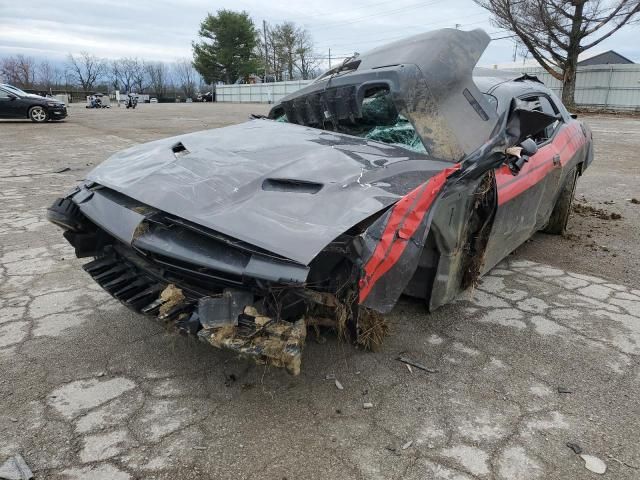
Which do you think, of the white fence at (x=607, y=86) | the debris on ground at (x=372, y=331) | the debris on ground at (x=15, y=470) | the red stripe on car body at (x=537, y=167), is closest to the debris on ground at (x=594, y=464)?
the debris on ground at (x=372, y=331)

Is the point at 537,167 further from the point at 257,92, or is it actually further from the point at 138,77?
the point at 138,77

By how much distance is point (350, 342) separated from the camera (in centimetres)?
274

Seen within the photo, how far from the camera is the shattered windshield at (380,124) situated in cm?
315

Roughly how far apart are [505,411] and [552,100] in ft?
11.3

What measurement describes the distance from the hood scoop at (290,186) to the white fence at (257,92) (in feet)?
123

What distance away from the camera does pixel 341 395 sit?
244 centimetres

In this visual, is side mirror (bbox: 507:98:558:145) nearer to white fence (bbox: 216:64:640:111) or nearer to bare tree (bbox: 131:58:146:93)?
white fence (bbox: 216:64:640:111)

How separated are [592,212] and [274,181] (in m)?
5.03

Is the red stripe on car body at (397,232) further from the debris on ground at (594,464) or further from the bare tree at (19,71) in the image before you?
the bare tree at (19,71)

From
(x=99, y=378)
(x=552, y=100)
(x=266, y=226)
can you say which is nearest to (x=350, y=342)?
(x=266, y=226)

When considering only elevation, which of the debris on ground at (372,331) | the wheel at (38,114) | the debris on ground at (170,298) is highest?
the wheel at (38,114)

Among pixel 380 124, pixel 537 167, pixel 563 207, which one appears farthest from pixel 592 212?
pixel 380 124

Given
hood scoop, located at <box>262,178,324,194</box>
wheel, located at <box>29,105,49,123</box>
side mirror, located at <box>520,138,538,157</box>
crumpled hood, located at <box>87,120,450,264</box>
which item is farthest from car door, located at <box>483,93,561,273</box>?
wheel, located at <box>29,105,49,123</box>

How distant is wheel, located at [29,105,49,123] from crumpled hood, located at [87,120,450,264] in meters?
17.6
